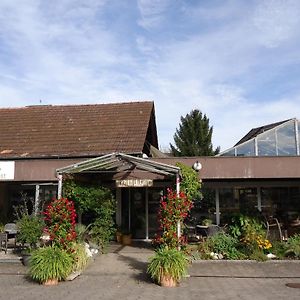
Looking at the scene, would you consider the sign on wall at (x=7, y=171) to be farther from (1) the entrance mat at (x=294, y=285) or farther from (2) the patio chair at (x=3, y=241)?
(1) the entrance mat at (x=294, y=285)

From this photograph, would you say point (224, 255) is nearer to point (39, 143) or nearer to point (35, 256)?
point (35, 256)

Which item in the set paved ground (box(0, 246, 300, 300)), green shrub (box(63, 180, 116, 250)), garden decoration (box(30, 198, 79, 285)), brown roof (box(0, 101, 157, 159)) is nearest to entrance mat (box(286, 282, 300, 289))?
paved ground (box(0, 246, 300, 300))

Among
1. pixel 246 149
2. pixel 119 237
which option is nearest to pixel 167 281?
pixel 119 237

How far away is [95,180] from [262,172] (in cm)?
552

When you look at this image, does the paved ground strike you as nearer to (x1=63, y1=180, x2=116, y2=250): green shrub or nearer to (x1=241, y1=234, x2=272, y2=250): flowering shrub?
(x1=241, y1=234, x2=272, y2=250): flowering shrub

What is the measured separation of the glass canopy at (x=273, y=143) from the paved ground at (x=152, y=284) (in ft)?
20.0

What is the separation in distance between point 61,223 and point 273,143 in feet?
32.9

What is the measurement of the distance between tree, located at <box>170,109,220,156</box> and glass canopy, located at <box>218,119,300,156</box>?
19.7m

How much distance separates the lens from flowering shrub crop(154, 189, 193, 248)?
9672 mm

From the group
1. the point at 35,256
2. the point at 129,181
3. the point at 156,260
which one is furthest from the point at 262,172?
the point at 35,256

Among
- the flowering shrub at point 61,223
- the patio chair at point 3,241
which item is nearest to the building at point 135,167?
the patio chair at point 3,241

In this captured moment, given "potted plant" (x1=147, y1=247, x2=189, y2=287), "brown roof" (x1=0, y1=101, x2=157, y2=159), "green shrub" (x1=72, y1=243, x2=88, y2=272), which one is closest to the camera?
"potted plant" (x1=147, y1=247, x2=189, y2=287)

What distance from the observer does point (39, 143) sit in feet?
59.3

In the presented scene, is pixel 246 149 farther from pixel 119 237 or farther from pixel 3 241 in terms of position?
pixel 3 241
